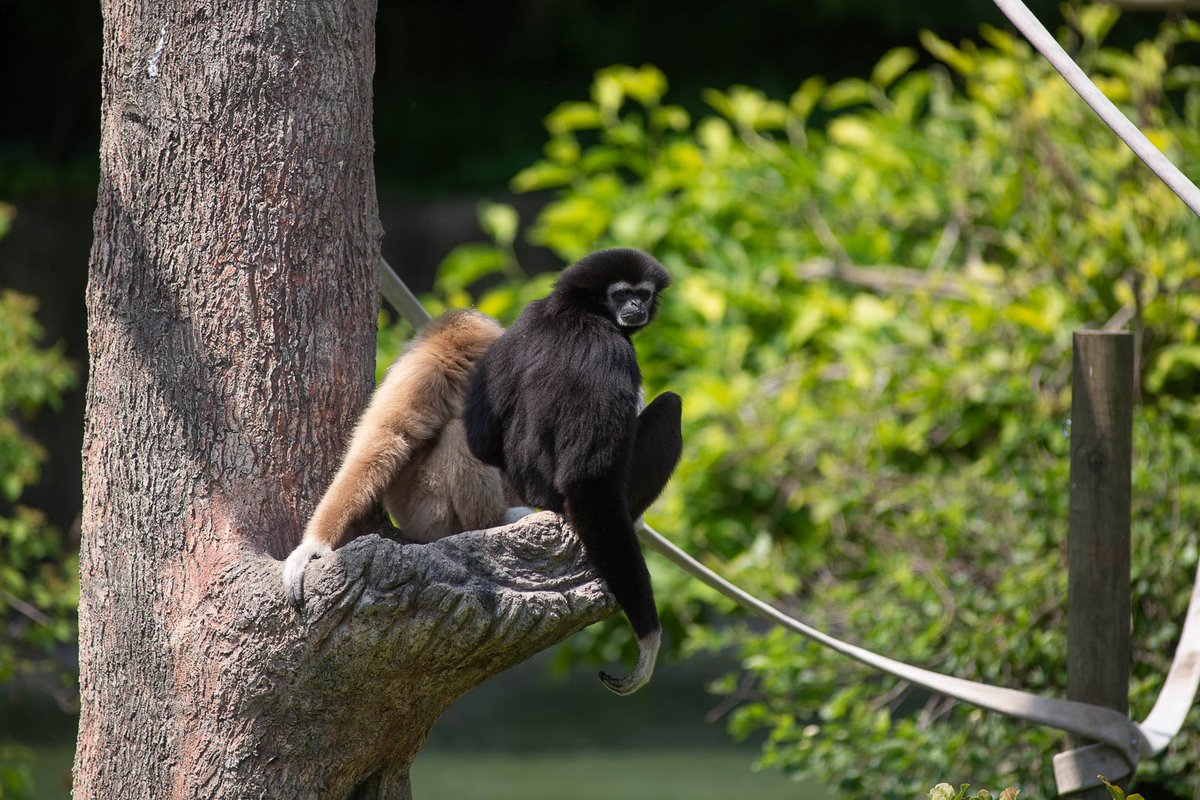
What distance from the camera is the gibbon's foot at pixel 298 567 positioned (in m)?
2.31

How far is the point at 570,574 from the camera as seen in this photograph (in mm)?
2562

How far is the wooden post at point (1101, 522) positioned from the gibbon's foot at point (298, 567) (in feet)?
6.52

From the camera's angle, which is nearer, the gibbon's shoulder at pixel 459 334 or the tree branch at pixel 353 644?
the tree branch at pixel 353 644

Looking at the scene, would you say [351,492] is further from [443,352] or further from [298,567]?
[443,352]

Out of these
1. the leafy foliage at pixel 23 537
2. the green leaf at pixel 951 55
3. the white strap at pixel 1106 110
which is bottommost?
the leafy foliage at pixel 23 537

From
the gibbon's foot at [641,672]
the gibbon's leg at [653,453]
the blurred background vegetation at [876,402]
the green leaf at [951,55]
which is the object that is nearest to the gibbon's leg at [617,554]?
the gibbon's foot at [641,672]

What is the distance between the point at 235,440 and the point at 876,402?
10.9ft

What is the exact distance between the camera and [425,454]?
288 cm

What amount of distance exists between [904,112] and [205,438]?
17.2 ft

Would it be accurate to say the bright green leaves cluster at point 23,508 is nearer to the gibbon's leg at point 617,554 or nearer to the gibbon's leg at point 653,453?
the gibbon's leg at point 653,453

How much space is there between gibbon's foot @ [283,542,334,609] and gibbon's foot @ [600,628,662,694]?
629mm

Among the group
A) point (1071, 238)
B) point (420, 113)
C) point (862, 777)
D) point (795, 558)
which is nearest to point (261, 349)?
point (862, 777)

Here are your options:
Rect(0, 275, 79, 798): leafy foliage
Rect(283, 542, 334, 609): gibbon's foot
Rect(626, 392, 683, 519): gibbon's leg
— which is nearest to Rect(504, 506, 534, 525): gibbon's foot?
Rect(626, 392, 683, 519): gibbon's leg

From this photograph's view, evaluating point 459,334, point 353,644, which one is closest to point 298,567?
point 353,644
